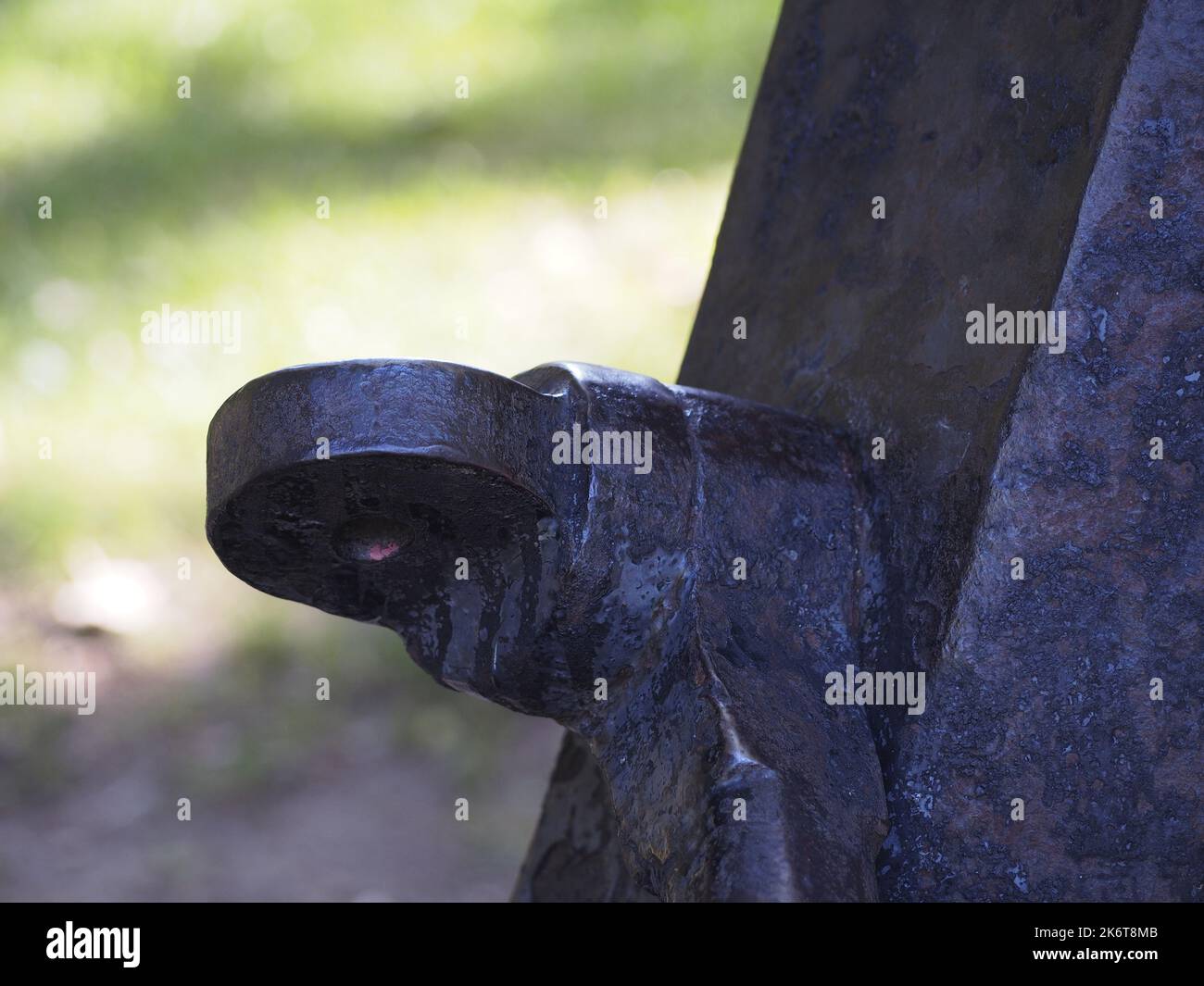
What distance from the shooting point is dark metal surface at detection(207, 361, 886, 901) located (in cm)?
77

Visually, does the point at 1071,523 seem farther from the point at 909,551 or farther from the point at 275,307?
the point at 275,307

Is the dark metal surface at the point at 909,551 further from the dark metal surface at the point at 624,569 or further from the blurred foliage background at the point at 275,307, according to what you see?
the blurred foliage background at the point at 275,307

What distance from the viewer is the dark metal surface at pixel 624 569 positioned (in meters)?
0.77

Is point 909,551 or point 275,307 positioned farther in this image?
point 275,307

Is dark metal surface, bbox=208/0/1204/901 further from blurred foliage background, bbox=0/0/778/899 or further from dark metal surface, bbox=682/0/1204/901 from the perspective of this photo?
blurred foliage background, bbox=0/0/778/899

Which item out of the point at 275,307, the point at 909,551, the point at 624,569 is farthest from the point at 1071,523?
the point at 275,307

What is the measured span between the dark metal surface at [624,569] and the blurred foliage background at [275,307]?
1606 mm

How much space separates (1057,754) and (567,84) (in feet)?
11.5

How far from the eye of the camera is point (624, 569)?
84cm

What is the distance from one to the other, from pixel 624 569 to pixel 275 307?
259 centimetres

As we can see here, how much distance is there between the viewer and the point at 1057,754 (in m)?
0.84

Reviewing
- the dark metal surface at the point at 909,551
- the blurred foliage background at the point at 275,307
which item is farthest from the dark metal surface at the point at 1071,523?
the blurred foliage background at the point at 275,307

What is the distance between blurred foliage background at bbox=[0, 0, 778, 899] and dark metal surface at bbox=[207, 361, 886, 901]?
161 centimetres

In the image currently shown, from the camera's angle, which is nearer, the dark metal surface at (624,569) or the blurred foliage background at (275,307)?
the dark metal surface at (624,569)
